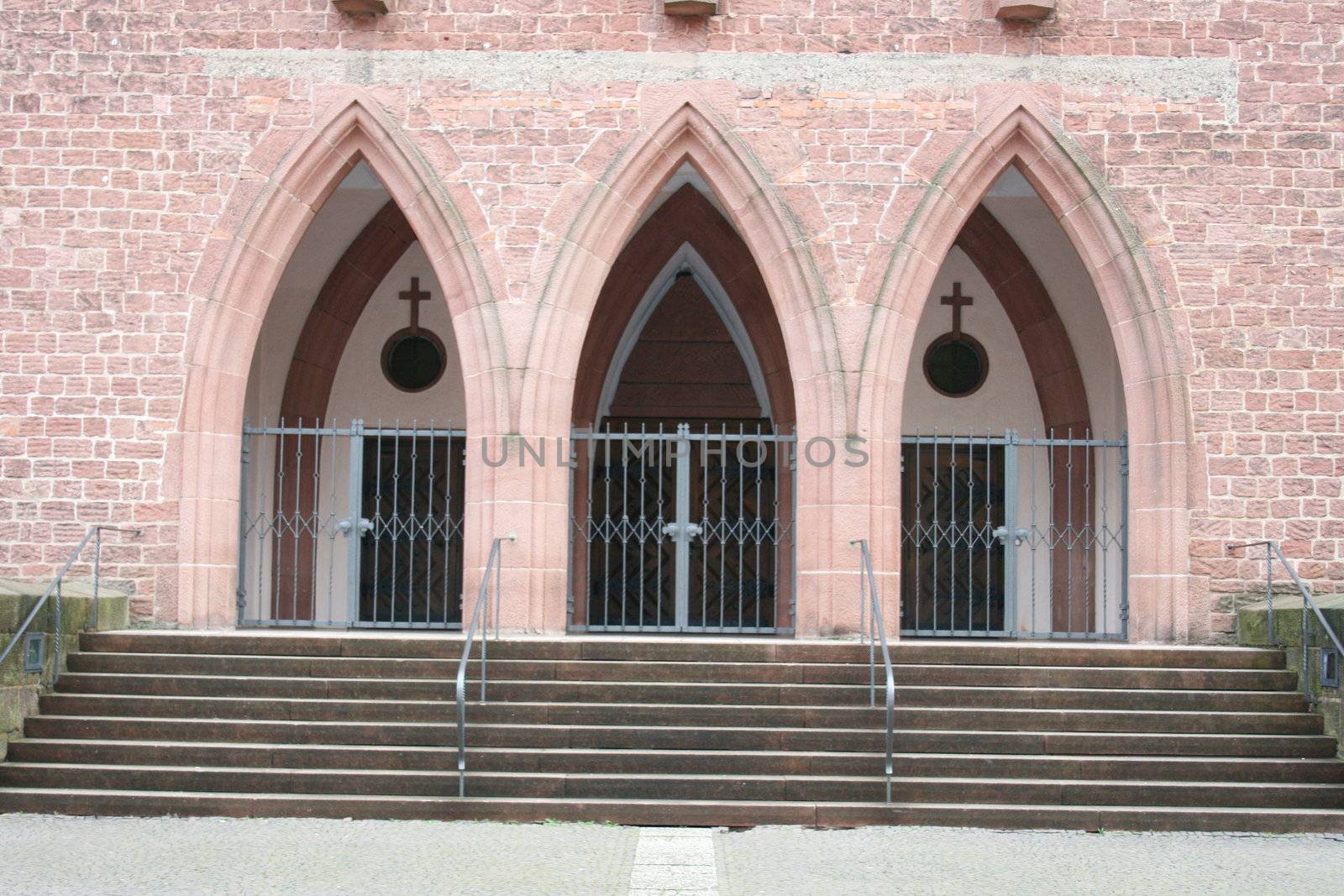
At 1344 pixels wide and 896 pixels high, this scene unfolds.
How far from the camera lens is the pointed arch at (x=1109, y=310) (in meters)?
10.7

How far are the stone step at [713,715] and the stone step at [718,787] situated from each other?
49 cm

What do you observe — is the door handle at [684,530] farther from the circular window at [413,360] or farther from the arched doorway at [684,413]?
the circular window at [413,360]

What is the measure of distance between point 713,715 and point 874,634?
128cm

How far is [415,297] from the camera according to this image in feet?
46.2

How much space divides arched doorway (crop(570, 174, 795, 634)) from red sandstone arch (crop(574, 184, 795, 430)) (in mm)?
10

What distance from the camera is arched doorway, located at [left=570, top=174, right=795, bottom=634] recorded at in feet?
44.2

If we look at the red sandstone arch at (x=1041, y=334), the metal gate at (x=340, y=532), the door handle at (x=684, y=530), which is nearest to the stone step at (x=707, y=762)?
the door handle at (x=684, y=530)

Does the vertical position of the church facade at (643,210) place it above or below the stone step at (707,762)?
above

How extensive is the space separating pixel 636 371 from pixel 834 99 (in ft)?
13.2

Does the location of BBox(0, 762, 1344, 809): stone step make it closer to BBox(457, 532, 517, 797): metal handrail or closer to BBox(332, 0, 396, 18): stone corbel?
BBox(457, 532, 517, 797): metal handrail

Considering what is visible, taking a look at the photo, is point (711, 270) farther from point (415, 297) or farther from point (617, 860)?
point (617, 860)

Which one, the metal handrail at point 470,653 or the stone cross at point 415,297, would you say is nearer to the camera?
the metal handrail at point 470,653

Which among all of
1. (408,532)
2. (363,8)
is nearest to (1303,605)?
(363,8)

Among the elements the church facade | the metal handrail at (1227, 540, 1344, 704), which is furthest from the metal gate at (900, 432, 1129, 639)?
the church facade
